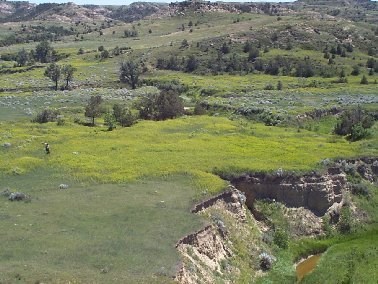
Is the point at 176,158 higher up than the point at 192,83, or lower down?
higher up

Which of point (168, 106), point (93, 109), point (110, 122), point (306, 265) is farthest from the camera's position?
point (168, 106)

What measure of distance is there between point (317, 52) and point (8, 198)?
4304 inches

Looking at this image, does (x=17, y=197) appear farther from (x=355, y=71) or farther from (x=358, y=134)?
(x=355, y=71)

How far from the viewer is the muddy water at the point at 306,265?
38.9 metres

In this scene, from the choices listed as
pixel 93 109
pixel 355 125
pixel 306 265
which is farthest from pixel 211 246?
pixel 93 109

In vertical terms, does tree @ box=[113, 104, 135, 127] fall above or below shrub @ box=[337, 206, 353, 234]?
above

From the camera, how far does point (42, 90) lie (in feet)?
331

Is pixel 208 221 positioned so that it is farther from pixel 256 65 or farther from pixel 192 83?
pixel 256 65

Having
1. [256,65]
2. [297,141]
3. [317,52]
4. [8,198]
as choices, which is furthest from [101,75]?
[8,198]

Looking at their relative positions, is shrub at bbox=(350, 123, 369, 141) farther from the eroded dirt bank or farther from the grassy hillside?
the eroded dirt bank

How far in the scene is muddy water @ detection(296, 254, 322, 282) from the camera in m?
38.9

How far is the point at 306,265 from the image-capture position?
131ft

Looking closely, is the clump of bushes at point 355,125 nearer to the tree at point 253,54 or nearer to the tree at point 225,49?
the tree at point 253,54

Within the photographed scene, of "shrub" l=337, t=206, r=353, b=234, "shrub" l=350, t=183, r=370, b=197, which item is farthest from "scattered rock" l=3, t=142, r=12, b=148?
"shrub" l=350, t=183, r=370, b=197
